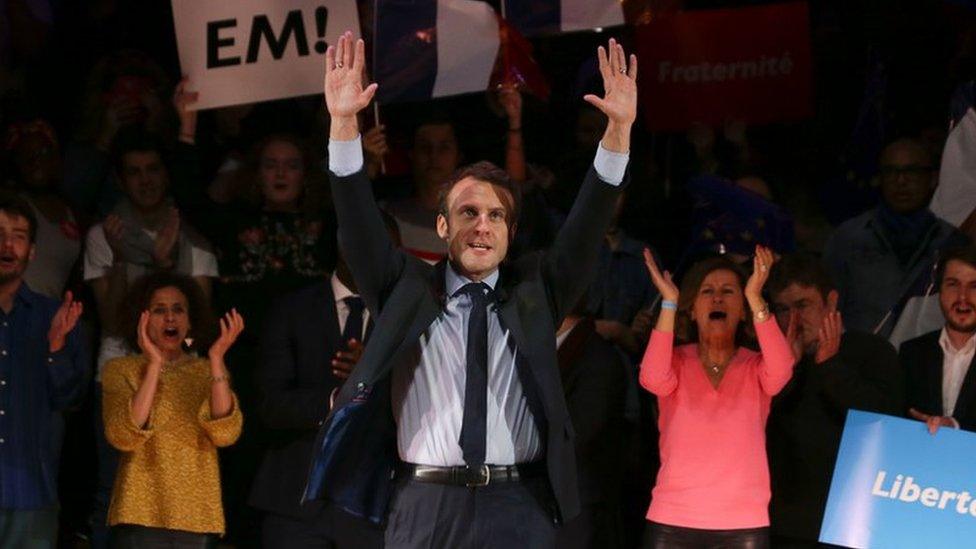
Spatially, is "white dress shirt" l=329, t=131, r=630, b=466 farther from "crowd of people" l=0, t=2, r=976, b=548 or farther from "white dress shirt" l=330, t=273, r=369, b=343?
"white dress shirt" l=330, t=273, r=369, b=343

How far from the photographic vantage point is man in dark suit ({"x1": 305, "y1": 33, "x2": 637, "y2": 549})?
4758 millimetres

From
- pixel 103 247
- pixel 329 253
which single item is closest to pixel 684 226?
pixel 329 253

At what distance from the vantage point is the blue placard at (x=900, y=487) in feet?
21.5

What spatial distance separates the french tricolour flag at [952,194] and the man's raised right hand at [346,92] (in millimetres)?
3392

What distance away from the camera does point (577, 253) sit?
4.89 meters

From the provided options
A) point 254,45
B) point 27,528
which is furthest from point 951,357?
point 27,528

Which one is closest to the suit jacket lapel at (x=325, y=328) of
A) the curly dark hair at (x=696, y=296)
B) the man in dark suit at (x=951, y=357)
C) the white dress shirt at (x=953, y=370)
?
the curly dark hair at (x=696, y=296)

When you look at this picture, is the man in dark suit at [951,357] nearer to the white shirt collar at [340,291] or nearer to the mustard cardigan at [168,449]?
the white shirt collar at [340,291]

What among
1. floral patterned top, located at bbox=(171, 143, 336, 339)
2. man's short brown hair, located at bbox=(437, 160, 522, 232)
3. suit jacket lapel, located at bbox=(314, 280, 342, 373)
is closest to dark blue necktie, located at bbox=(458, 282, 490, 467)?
man's short brown hair, located at bbox=(437, 160, 522, 232)

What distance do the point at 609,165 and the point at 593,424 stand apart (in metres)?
2.33

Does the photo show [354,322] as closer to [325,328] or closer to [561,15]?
[325,328]

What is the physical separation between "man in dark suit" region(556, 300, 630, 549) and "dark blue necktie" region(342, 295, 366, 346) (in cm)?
78

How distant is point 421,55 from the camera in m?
8.10

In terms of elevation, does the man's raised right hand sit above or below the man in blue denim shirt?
above
